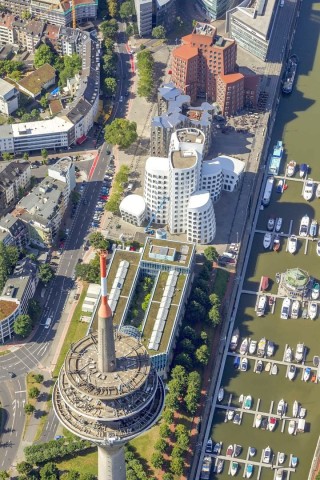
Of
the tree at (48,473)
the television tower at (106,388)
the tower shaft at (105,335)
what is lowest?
the tree at (48,473)

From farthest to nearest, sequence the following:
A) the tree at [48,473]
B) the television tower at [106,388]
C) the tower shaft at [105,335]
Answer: the tree at [48,473] < the television tower at [106,388] < the tower shaft at [105,335]

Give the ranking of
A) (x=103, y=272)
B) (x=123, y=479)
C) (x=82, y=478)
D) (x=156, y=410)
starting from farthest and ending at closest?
(x=82, y=478), (x=123, y=479), (x=156, y=410), (x=103, y=272)

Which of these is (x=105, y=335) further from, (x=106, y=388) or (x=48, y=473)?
(x=48, y=473)

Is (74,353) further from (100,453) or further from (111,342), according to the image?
(100,453)

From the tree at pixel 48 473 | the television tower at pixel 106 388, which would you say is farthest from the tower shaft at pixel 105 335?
the tree at pixel 48 473

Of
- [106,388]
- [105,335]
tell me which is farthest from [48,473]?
[105,335]

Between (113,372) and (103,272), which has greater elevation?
(103,272)

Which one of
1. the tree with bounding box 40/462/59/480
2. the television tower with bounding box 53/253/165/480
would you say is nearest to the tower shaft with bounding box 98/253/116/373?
the television tower with bounding box 53/253/165/480

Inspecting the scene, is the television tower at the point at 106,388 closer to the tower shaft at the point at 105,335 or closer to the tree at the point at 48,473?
the tower shaft at the point at 105,335

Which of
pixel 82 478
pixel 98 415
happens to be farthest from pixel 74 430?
pixel 82 478
